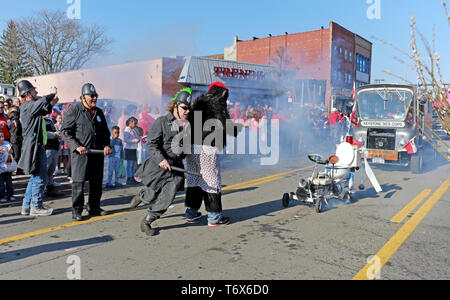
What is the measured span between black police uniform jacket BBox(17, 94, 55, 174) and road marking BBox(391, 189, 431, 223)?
534 centimetres

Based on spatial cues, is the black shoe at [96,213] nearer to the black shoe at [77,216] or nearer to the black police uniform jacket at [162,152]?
the black shoe at [77,216]

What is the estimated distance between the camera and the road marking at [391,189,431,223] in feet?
18.1

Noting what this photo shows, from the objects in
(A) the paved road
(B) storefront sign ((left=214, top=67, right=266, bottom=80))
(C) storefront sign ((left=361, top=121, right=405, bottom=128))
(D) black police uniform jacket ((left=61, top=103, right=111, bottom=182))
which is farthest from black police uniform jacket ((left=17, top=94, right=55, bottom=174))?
(B) storefront sign ((left=214, top=67, right=266, bottom=80))

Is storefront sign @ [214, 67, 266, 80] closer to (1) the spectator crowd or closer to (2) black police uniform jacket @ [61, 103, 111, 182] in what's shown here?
(1) the spectator crowd

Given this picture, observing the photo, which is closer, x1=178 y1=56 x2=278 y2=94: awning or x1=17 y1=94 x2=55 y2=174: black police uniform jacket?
x1=17 y1=94 x2=55 y2=174: black police uniform jacket

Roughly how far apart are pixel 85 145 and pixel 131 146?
3.08 meters

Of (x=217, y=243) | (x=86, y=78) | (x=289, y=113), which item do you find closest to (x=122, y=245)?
(x=217, y=243)

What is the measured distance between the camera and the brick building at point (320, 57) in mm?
28484

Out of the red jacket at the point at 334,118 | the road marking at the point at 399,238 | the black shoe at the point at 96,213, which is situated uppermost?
the red jacket at the point at 334,118

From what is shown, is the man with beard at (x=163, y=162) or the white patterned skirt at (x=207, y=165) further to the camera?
the white patterned skirt at (x=207, y=165)

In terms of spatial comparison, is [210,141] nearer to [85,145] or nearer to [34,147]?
[85,145]

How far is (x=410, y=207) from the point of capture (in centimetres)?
623

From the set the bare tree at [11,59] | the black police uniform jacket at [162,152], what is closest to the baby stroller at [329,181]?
the black police uniform jacket at [162,152]

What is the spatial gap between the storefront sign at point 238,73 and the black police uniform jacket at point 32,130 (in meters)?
14.7
